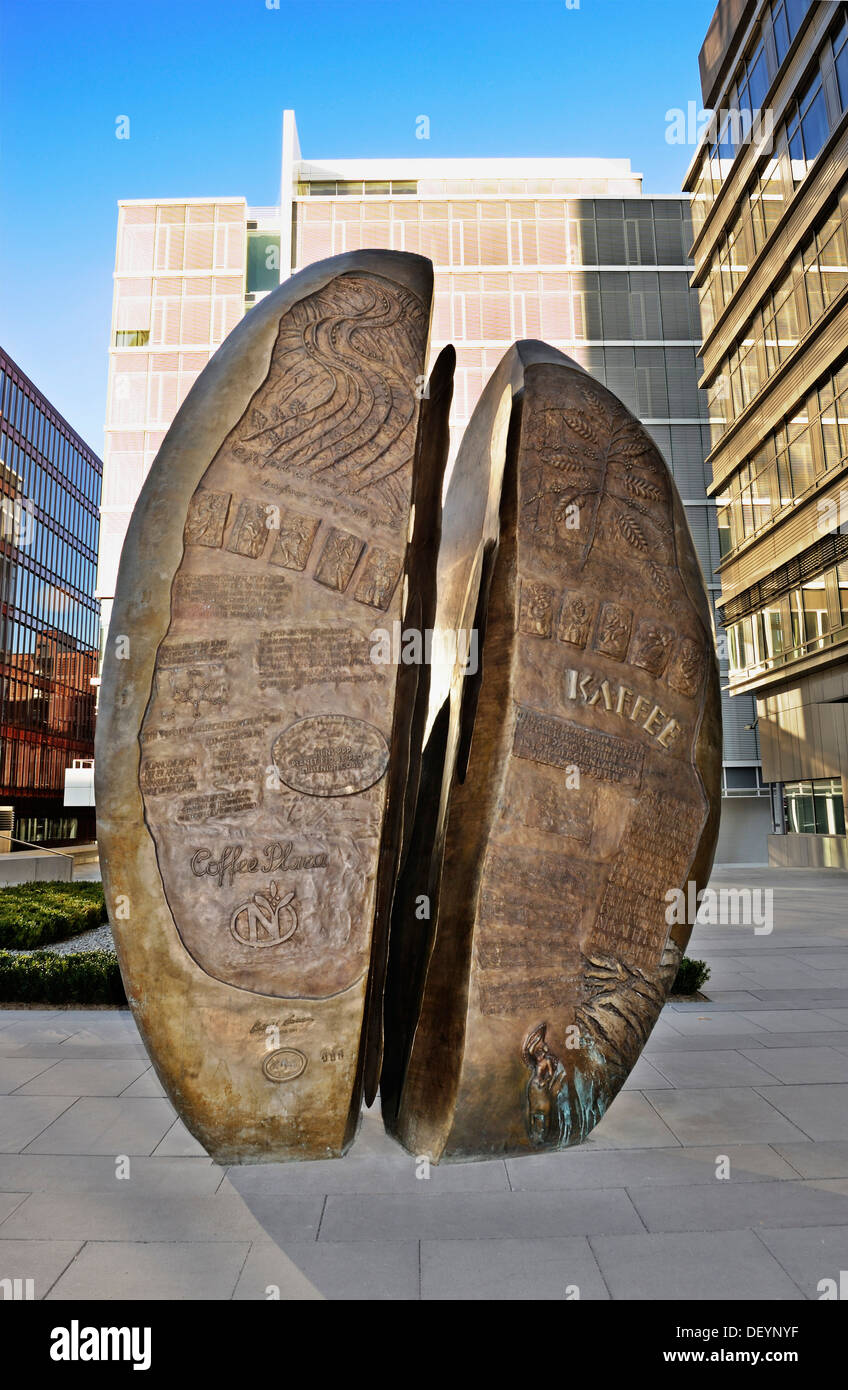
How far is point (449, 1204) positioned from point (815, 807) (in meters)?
26.3

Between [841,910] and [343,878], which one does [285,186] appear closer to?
[841,910]

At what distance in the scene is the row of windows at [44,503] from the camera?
2135 inches

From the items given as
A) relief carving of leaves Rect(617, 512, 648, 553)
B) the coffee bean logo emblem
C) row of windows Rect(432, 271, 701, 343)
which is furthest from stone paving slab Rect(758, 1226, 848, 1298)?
row of windows Rect(432, 271, 701, 343)

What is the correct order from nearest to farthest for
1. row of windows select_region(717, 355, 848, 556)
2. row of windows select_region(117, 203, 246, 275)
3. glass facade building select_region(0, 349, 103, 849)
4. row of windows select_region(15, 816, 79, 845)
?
row of windows select_region(717, 355, 848, 556) < row of windows select_region(117, 203, 246, 275) < row of windows select_region(15, 816, 79, 845) < glass facade building select_region(0, 349, 103, 849)

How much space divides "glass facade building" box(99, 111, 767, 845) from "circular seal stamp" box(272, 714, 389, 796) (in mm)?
37037

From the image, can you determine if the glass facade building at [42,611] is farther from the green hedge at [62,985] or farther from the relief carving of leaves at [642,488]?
the relief carving of leaves at [642,488]

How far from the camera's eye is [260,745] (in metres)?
4.98

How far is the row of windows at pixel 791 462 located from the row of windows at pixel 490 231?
15.1 metres

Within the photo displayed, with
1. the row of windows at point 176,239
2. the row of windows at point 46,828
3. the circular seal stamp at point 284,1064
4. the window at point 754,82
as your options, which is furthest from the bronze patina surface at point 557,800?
the row of windows at point 46,828

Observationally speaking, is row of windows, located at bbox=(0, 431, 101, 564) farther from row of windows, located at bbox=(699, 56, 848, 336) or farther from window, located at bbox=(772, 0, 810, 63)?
window, located at bbox=(772, 0, 810, 63)

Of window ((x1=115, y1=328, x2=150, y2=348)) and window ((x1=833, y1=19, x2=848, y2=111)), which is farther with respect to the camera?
window ((x1=115, y1=328, x2=150, y2=348))

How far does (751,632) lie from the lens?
31547 millimetres

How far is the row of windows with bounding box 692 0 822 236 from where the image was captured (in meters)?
24.6
